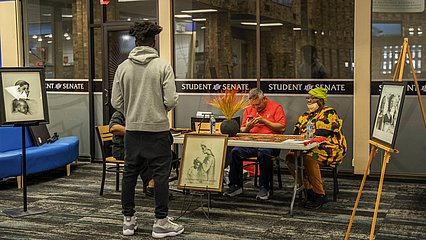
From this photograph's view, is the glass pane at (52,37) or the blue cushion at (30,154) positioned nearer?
the blue cushion at (30,154)

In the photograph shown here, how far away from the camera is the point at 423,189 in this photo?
690cm

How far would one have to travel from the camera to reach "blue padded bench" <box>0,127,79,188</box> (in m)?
7.08

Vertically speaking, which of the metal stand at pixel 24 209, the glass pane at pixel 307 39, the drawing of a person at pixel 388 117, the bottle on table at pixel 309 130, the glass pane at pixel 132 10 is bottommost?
the metal stand at pixel 24 209

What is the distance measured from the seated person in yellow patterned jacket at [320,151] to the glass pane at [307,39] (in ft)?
5.24

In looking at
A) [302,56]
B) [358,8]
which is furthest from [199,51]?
[358,8]

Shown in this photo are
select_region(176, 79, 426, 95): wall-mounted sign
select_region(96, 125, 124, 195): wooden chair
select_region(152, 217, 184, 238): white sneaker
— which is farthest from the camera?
select_region(176, 79, 426, 95): wall-mounted sign

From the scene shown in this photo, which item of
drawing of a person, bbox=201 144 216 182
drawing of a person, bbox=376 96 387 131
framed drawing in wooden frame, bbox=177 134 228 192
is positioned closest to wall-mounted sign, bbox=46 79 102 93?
framed drawing in wooden frame, bbox=177 134 228 192

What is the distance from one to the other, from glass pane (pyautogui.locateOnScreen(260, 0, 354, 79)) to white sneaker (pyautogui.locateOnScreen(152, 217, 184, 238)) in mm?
3393

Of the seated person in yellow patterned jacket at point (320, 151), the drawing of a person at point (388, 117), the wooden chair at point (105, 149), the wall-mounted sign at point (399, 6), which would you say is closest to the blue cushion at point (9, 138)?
the wooden chair at point (105, 149)

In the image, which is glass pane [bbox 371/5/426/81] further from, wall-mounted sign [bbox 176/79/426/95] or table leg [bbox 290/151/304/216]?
table leg [bbox 290/151/304/216]

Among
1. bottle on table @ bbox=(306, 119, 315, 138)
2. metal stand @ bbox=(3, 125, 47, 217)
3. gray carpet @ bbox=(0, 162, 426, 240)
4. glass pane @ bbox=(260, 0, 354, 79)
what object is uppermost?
glass pane @ bbox=(260, 0, 354, 79)

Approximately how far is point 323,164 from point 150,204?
5.83ft

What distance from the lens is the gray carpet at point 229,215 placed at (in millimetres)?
5117

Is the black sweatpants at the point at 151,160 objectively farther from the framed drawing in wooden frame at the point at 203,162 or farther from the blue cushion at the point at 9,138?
the blue cushion at the point at 9,138
